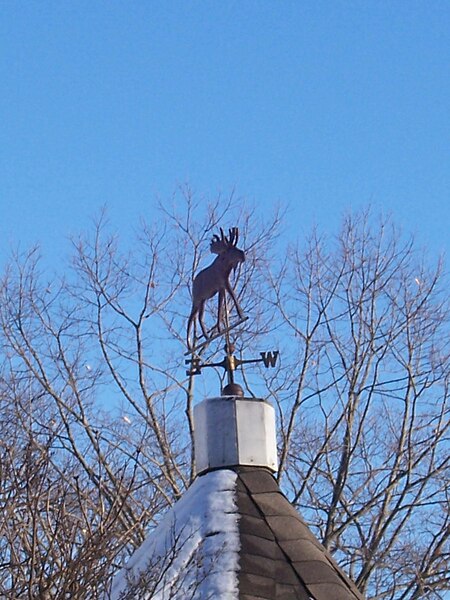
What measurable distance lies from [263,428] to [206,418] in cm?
27

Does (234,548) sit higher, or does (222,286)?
(222,286)

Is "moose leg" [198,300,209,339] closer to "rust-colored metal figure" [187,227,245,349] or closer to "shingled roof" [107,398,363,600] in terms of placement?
"rust-colored metal figure" [187,227,245,349]

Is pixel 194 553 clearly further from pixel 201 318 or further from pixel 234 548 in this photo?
pixel 201 318

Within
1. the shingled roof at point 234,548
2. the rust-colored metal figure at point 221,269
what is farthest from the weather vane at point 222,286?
the shingled roof at point 234,548

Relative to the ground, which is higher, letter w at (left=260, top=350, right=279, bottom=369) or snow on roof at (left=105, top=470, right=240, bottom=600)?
letter w at (left=260, top=350, right=279, bottom=369)

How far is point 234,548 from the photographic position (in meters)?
4.04

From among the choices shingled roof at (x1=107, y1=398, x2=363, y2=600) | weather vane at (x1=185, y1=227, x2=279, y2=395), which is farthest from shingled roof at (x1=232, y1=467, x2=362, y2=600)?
weather vane at (x1=185, y1=227, x2=279, y2=395)

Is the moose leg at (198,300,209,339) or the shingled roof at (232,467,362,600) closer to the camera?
the shingled roof at (232,467,362,600)

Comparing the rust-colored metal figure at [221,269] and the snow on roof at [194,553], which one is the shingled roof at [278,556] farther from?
the rust-colored metal figure at [221,269]

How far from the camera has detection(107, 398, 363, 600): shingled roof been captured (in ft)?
12.8

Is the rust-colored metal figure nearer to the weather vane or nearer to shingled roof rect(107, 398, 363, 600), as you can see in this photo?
the weather vane

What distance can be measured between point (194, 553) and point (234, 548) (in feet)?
0.52

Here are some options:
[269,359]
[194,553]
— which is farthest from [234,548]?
[269,359]

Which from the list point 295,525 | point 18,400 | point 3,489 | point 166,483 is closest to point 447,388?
point 166,483
